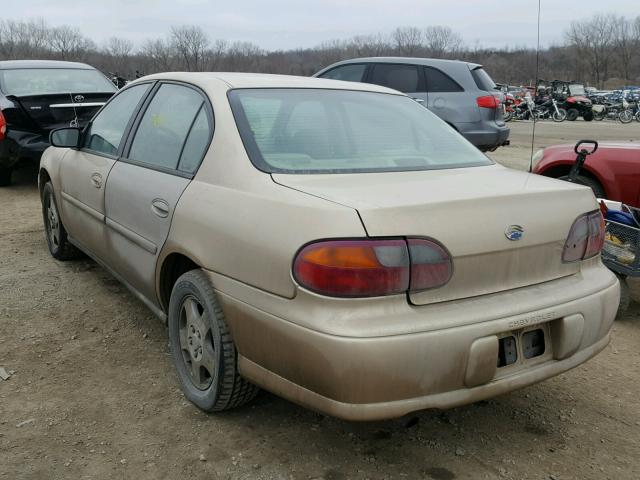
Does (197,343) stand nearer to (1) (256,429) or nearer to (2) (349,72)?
(1) (256,429)

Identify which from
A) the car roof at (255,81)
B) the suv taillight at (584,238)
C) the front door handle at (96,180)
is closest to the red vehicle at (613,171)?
the car roof at (255,81)

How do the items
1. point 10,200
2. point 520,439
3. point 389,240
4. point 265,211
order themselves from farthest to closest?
point 10,200
point 520,439
point 265,211
point 389,240

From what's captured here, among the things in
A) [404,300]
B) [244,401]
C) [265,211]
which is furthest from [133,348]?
[404,300]

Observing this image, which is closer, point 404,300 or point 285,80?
point 404,300

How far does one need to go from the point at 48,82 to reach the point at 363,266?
24.1 feet

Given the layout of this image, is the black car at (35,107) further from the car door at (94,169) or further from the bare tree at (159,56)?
the bare tree at (159,56)

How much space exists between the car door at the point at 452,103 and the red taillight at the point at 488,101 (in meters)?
0.09

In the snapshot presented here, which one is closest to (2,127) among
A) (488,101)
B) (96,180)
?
(96,180)

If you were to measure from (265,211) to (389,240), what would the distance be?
1.63 feet

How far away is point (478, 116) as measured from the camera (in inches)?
348

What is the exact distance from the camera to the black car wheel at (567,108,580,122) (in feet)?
89.9

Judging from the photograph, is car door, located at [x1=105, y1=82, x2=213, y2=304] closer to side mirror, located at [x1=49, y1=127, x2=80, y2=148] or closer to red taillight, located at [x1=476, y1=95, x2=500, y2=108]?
side mirror, located at [x1=49, y1=127, x2=80, y2=148]

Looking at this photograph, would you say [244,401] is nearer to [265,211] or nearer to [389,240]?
[265,211]

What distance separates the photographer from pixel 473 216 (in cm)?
219
